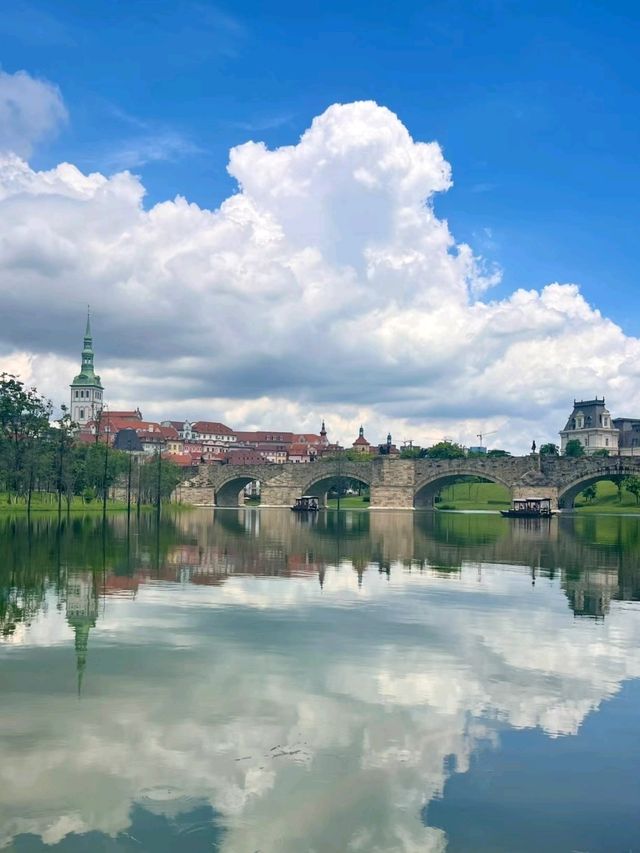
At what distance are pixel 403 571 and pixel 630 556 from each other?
660 inches

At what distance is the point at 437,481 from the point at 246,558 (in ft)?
340

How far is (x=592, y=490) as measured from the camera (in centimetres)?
16262

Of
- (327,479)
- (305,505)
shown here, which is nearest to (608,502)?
(327,479)

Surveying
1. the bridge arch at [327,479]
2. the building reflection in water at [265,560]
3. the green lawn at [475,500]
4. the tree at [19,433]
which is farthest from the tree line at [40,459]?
the green lawn at [475,500]

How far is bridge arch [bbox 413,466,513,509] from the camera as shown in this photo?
133000 mm

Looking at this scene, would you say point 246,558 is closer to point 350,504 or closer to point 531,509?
point 531,509

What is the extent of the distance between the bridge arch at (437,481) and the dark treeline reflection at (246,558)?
210 ft

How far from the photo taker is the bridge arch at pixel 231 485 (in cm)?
16812

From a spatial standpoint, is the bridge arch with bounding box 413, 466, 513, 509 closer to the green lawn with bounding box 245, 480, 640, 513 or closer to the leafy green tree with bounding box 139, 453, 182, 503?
the green lawn with bounding box 245, 480, 640, 513

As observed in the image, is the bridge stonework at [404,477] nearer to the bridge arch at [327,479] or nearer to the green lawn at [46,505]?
the bridge arch at [327,479]

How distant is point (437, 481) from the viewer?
471ft

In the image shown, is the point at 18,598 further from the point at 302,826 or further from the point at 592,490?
the point at 592,490

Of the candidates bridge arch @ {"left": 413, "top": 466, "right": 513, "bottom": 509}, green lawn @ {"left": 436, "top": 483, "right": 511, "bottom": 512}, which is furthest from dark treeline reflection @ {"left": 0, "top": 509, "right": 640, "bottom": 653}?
green lawn @ {"left": 436, "top": 483, "right": 511, "bottom": 512}

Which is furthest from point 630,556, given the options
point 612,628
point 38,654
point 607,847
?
point 607,847
